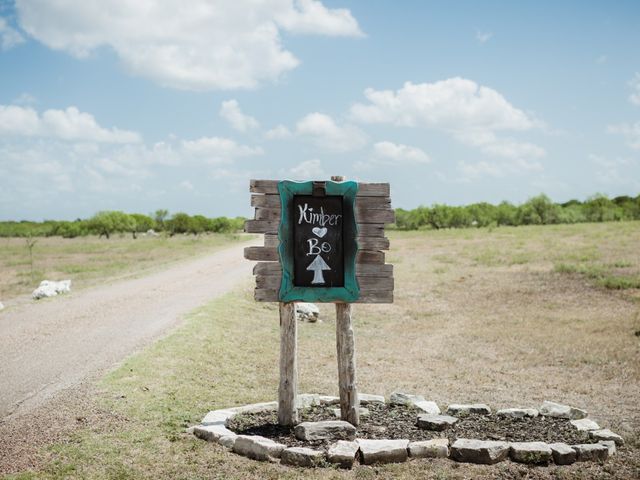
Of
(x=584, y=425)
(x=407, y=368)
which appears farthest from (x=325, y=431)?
(x=407, y=368)

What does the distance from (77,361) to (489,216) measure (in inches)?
4079

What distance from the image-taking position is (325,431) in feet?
25.3

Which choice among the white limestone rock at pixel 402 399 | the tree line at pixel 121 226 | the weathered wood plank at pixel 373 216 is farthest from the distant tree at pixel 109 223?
the weathered wood plank at pixel 373 216

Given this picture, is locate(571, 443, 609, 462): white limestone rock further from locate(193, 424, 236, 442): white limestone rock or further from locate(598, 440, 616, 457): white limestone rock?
locate(193, 424, 236, 442): white limestone rock

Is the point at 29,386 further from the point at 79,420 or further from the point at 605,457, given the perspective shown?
the point at 605,457

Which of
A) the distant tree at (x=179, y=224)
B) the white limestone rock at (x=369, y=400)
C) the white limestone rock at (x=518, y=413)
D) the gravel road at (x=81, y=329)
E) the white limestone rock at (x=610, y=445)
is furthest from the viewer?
the distant tree at (x=179, y=224)

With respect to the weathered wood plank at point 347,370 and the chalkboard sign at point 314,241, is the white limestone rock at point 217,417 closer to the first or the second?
the weathered wood plank at point 347,370

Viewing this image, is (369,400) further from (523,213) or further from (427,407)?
(523,213)

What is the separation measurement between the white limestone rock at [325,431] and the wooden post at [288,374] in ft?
1.59

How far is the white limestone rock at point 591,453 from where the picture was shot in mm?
7262

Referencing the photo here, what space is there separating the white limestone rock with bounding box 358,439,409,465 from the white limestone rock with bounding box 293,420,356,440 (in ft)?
1.45

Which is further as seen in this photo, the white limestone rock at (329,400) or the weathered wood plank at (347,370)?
the white limestone rock at (329,400)

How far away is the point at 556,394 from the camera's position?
37.3ft

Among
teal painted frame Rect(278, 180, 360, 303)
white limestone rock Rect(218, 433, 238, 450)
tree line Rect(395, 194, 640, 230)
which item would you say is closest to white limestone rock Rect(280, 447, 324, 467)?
white limestone rock Rect(218, 433, 238, 450)
